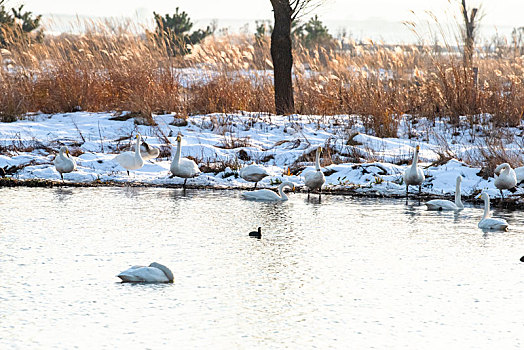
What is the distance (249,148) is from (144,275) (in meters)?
8.44

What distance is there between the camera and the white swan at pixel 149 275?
6.38m

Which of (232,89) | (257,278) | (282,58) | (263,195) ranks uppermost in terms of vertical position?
(282,58)

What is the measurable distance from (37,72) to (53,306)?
1318 centimetres

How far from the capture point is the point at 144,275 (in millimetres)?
6422

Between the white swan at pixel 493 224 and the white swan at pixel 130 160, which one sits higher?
the white swan at pixel 130 160

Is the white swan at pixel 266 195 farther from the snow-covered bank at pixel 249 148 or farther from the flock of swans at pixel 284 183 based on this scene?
the snow-covered bank at pixel 249 148

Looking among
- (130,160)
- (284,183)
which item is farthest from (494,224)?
(130,160)

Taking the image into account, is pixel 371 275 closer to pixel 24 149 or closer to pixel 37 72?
pixel 24 149

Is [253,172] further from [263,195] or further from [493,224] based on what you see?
[493,224]

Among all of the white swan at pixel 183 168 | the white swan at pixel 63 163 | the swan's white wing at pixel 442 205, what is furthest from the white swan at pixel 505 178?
the white swan at pixel 63 163

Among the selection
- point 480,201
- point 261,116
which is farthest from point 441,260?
point 261,116

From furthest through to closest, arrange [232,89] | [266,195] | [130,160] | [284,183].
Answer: [232,89] < [130,160] < [284,183] < [266,195]

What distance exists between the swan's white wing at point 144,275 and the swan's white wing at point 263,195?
4779 mm

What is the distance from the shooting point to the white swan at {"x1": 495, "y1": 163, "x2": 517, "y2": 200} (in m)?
10.9
